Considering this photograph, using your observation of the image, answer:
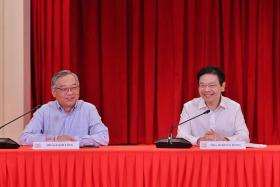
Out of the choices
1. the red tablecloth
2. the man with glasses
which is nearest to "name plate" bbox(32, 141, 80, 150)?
the red tablecloth

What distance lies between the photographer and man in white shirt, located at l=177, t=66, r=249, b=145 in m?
3.72

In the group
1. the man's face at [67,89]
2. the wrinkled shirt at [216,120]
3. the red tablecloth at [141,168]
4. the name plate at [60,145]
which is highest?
the man's face at [67,89]

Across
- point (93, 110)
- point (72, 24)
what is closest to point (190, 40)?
point (72, 24)

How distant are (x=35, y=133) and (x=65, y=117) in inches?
9.4

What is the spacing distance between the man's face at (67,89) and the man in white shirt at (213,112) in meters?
0.78

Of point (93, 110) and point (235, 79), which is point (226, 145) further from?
point (235, 79)

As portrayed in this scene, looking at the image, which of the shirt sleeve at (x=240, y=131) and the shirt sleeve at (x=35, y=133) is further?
the shirt sleeve at (x=240, y=131)

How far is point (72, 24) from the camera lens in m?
5.27

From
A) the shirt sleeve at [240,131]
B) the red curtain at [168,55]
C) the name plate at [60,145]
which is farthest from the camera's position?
the red curtain at [168,55]

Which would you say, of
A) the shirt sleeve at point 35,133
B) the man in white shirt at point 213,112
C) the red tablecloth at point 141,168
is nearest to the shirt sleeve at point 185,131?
the man in white shirt at point 213,112

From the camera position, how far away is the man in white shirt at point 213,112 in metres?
3.72

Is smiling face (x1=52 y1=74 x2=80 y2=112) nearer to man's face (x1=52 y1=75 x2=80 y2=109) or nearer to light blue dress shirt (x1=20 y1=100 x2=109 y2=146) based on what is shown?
man's face (x1=52 y1=75 x2=80 y2=109)

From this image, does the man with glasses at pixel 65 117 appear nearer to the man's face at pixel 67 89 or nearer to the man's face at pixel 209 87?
the man's face at pixel 67 89

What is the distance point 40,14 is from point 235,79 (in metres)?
2.07
